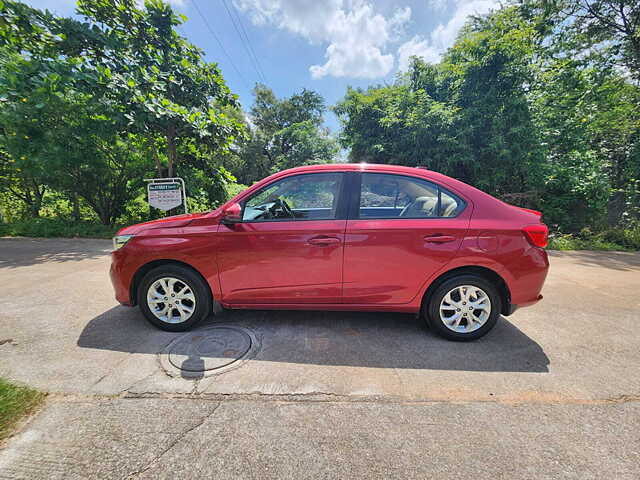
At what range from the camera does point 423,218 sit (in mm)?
2521

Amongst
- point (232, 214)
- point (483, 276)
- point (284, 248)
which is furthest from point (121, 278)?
point (483, 276)

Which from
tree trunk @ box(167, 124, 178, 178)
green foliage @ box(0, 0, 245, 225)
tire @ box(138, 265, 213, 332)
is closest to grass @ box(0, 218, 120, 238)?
green foliage @ box(0, 0, 245, 225)

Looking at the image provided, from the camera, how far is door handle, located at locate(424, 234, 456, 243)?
2447 mm

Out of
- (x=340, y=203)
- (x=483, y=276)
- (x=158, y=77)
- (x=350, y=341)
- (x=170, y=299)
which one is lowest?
(x=350, y=341)

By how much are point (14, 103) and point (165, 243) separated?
7963 mm

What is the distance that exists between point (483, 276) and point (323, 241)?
63.8 inches

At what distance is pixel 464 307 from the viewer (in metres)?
2.56

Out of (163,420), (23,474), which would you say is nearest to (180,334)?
(163,420)

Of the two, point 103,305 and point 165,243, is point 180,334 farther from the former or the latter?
point 103,305

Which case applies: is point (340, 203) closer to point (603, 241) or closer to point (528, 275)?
point (528, 275)

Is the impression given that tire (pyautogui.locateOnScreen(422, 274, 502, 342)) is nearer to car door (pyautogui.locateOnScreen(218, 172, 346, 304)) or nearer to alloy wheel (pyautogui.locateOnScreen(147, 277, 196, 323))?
car door (pyautogui.locateOnScreen(218, 172, 346, 304))

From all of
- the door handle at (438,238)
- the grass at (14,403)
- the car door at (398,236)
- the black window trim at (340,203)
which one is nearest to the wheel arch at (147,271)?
the black window trim at (340,203)

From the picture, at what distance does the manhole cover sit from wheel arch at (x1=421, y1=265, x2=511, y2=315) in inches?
72.9

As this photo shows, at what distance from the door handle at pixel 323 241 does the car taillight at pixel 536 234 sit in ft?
5.76
